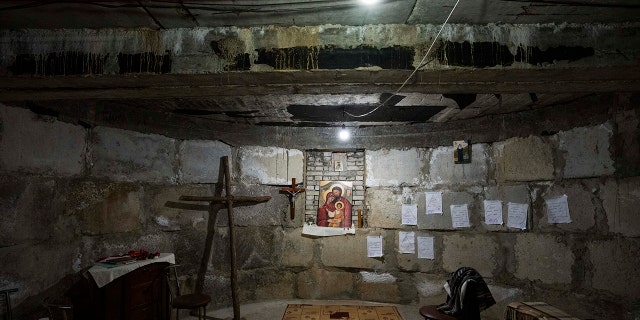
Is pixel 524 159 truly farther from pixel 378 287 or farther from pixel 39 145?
pixel 39 145

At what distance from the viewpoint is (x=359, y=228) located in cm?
552

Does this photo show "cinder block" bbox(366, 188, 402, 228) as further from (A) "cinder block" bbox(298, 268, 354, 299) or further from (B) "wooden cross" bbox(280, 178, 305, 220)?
(B) "wooden cross" bbox(280, 178, 305, 220)

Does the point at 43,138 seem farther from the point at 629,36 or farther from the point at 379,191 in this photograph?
the point at 629,36

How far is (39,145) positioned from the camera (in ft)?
11.8

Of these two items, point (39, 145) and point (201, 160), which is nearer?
point (39, 145)

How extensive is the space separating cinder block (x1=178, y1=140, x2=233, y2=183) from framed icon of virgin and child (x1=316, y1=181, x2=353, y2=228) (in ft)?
5.09

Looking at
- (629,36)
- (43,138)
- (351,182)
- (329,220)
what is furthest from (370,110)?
(43,138)

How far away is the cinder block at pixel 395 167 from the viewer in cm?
543

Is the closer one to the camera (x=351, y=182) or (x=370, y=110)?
(x=370, y=110)

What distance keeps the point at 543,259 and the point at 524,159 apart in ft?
4.22

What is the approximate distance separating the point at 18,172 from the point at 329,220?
3.85 metres

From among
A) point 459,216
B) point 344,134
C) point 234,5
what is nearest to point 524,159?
point 459,216

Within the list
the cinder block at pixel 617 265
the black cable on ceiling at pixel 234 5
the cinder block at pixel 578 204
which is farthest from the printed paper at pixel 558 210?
the black cable on ceiling at pixel 234 5

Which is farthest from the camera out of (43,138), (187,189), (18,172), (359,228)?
(359,228)
